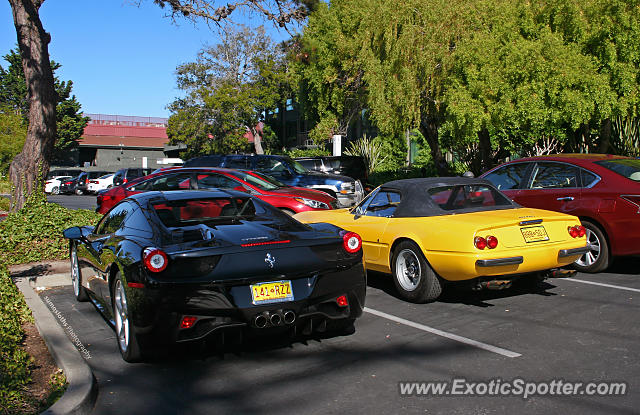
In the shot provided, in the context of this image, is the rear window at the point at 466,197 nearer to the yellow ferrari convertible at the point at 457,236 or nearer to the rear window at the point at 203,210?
the yellow ferrari convertible at the point at 457,236

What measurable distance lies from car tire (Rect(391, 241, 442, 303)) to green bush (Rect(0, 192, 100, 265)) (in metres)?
6.03

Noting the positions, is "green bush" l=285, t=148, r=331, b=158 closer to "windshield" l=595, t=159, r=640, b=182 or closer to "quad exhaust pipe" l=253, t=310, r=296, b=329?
"windshield" l=595, t=159, r=640, b=182

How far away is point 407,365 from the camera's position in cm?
476

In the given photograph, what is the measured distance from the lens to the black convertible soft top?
7070 mm

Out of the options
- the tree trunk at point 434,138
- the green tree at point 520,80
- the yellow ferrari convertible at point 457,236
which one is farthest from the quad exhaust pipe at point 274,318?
the tree trunk at point 434,138

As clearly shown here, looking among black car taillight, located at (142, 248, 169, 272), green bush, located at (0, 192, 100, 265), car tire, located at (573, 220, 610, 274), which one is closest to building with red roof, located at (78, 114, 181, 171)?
green bush, located at (0, 192, 100, 265)

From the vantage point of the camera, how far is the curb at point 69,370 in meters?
3.84

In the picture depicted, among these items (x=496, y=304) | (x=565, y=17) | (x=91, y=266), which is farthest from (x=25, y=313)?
(x=565, y=17)

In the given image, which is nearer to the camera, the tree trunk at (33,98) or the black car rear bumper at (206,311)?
the black car rear bumper at (206,311)

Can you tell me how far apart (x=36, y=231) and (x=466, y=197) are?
7.50 metres

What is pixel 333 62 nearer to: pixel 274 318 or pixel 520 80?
pixel 520 80

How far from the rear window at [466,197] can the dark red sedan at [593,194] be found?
4.20ft

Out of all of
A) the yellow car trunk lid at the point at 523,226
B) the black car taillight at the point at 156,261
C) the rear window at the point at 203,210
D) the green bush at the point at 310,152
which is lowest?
the black car taillight at the point at 156,261

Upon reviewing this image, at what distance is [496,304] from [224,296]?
3534 mm
